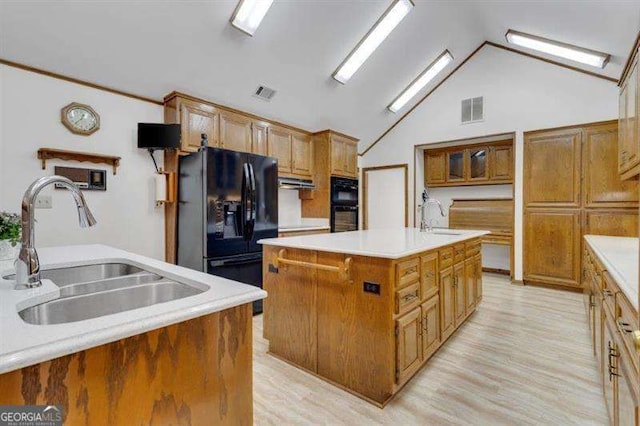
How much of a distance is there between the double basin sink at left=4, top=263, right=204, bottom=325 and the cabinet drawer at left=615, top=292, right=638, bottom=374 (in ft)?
4.80

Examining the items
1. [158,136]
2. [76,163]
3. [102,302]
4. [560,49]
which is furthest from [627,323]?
[560,49]

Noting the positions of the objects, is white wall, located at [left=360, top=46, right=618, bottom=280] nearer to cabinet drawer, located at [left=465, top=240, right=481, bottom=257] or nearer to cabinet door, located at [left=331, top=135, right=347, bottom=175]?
cabinet door, located at [left=331, top=135, right=347, bottom=175]

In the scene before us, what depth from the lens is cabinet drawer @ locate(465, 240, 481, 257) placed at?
117 inches

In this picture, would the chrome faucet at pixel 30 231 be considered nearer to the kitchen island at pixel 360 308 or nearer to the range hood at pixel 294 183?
the kitchen island at pixel 360 308

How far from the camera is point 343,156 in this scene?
536cm

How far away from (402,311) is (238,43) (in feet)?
10.2

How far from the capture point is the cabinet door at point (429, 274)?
2.13 metres

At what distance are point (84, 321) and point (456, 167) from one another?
5900 millimetres

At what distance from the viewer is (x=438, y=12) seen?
3918 mm

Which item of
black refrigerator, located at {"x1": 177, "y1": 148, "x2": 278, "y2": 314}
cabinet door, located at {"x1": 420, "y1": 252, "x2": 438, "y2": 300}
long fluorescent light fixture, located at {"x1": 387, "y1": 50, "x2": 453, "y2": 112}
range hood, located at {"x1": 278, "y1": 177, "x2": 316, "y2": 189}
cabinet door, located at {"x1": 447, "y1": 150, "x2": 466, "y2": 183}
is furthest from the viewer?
cabinet door, located at {"x1": 447, "y1": 150, "x2": 466, "y2": 183}

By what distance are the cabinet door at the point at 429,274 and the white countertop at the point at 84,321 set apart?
56.6 inches

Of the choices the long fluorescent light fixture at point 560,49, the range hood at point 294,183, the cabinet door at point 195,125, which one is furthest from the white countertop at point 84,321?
the long fluorescent light fixture at point 560,49

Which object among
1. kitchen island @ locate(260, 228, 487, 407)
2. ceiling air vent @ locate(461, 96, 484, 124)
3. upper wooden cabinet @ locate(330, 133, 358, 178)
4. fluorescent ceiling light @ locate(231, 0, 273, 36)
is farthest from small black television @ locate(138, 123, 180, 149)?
ceiling air vent @ locate(461, 96, 484, 124)

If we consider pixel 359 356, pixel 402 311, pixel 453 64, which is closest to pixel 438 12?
pixel 453 64
